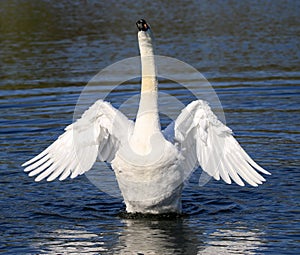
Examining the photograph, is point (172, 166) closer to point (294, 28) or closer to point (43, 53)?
point (43, 53)

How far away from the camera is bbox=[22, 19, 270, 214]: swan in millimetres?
9852

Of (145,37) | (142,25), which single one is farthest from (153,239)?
(142,25)

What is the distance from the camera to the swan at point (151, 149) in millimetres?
9852

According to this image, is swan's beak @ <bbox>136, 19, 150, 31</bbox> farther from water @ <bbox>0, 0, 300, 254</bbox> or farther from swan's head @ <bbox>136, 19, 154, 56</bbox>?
water @ <bbox>0, 0, 300, 254</bbox>

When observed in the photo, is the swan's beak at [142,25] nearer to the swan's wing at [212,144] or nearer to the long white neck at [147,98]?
the long white neck at [147,98]

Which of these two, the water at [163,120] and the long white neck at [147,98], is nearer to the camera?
the water at [163,120]

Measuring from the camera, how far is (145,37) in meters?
10.1

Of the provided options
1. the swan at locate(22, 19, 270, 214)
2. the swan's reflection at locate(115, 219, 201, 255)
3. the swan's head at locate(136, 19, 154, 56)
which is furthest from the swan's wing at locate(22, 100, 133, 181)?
the swan's reflection at locate(115, 219, 201, 255)

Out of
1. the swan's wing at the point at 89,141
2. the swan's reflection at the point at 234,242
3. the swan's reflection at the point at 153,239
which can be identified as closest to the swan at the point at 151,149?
the swan's wing at the point at 89,141

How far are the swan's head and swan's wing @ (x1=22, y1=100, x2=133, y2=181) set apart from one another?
822 mm

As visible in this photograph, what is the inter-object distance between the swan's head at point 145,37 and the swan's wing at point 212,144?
2.92ft

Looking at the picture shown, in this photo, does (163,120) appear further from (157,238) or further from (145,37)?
(157,238)

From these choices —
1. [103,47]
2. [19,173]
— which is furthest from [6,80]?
[19,173]

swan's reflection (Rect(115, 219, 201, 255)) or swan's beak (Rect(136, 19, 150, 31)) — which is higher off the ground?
swan's beak (Rect(136, 19, 150, 31))
